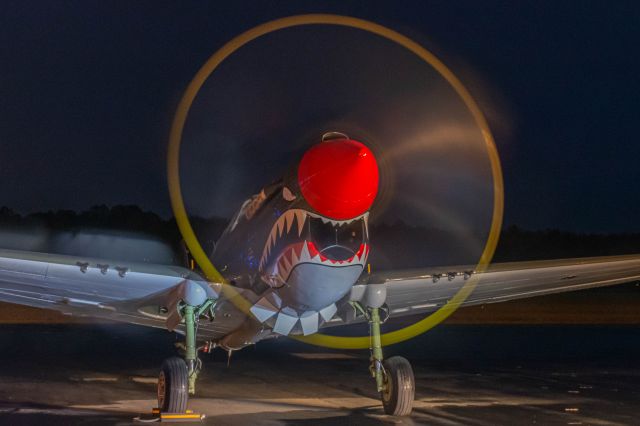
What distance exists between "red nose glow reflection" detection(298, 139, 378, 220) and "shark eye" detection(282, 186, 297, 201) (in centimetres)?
49

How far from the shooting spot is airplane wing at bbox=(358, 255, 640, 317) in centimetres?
1292

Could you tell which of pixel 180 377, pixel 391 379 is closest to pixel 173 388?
pixel 180 377

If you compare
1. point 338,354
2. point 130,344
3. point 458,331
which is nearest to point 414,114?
point 338,354

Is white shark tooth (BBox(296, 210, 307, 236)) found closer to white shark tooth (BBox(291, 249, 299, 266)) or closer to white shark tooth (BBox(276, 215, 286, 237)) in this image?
white shark tooth (BBox(291, 249, 299, 266))

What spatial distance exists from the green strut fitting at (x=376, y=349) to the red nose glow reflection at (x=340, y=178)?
2.84m

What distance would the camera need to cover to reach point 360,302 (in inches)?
480

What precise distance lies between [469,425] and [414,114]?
13.7 feet

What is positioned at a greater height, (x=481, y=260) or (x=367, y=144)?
(x=367, y=144)

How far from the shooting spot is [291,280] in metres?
10.5

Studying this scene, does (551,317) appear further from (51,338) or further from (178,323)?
(178,323)

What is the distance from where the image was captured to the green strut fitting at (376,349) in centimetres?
1193

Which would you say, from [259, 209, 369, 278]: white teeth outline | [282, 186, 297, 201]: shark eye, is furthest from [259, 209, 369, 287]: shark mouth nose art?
[282, 186, 297, 201]: shark eye

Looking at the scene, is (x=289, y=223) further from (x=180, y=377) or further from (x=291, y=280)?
(x=180, y=377)

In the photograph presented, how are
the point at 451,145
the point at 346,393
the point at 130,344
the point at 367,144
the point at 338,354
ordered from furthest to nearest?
1. the point at 130,344
2. the point at 338,354
3. the point at 346,393
4. the point at 451,145
5. the point at 367,144
